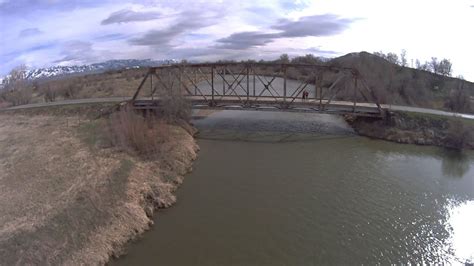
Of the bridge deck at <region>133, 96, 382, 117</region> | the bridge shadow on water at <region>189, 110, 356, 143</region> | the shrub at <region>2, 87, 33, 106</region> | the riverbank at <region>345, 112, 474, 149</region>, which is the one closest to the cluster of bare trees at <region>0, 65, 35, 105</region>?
the shrub at <region>2, 87, 33, 106</region>

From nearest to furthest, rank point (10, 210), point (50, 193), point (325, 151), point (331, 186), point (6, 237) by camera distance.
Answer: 1. point (6, 237)
2. point (10, 210)
3. point (50, 193)
4. point (331, 186)
5. point (325, 151)

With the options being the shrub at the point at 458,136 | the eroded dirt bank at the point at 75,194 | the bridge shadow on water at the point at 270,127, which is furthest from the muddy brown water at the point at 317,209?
the bridge shadow on water at the point at 270,127

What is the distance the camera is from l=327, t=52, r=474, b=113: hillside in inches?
2123

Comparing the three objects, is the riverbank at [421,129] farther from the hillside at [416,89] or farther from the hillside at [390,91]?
the hillside at [416,89]

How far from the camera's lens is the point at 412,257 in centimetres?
1814

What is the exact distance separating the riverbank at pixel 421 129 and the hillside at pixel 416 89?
13705 mm

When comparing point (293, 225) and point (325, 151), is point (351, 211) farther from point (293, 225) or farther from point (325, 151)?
point (325, 151)

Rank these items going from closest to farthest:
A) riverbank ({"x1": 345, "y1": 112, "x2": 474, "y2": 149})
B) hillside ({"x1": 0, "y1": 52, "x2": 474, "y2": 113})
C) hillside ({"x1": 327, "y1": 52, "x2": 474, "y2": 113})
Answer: riverbank ({"x1": 345, "y1": 112, "x2": 474, "y2": 149}), hillside ({"x1": 327, "y1": 52, "x2": 474, "y2": 113}), hillside ({"x1": 0, "y1": 52, "x2": 474, "y2": 113})

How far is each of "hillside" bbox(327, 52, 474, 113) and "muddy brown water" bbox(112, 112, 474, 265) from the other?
20051 mm

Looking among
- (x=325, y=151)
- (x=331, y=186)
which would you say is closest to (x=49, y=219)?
(x=331, y=186)

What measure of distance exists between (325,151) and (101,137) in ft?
69.7

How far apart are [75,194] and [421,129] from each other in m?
35.4

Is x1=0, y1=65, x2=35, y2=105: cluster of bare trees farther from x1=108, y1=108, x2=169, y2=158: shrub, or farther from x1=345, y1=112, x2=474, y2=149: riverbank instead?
x1=345, y1=112, x2=474, y2=149: riverbank

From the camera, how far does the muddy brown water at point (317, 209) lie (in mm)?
18344
